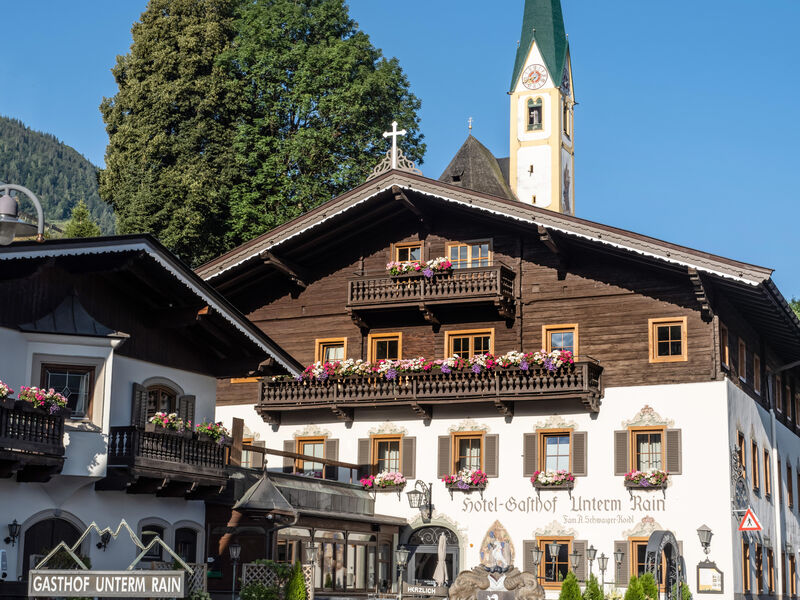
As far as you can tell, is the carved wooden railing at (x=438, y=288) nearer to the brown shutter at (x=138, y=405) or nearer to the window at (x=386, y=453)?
the window at (x=386, y=453)

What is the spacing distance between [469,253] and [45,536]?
54.9 feet

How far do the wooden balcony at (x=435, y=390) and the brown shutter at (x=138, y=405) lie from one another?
11.0 m

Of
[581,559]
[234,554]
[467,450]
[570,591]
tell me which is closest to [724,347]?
[581,559]

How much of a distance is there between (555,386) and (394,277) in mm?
5947

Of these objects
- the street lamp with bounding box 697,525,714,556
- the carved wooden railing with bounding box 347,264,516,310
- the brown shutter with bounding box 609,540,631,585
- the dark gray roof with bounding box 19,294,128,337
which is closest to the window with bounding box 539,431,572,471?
the brown shutter with bounding box 609,540,631,585

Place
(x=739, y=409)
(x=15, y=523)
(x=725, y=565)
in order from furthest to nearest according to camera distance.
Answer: (x=739, y=409) < (x=725, y=565) < (x=15, y=523)

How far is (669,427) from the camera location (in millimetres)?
32156

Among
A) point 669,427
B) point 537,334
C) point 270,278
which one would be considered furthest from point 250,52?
point 669,427

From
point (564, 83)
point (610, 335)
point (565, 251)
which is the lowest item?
point (610, 335)

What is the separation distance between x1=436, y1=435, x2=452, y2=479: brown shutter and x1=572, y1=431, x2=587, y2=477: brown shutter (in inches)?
137

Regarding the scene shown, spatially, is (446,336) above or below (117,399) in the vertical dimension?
above

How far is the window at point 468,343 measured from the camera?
1390 inches

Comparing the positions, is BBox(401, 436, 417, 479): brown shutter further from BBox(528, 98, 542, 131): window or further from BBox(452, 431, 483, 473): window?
BBox(528, 98, 542, 131): window

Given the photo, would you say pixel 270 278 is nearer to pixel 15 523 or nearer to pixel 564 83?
pixel 15 523
